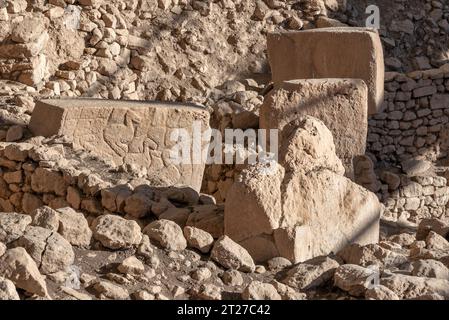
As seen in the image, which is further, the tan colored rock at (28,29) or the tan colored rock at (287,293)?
the tan colored rock at (28,29)

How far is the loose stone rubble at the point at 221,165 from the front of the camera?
439cm

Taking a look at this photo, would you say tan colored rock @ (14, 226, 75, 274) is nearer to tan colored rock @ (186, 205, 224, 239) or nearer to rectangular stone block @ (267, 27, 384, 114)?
tan colored rock @ (186, 205, 224, 239)

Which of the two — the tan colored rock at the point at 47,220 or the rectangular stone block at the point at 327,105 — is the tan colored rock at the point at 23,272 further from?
the rectangular stone block at the point at 327,105

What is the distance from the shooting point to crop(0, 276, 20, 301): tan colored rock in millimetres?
3648

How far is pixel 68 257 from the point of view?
427 cm

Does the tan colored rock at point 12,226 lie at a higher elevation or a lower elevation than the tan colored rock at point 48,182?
higher

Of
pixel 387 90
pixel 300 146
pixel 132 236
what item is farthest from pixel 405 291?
pixel 387 90

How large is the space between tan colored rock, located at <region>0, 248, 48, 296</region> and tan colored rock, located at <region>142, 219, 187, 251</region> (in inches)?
37.3

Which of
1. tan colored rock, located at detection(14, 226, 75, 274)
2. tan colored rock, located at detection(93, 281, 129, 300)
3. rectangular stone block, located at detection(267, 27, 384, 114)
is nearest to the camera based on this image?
tan colored rock, located at detection(93, 281, 129, 300)

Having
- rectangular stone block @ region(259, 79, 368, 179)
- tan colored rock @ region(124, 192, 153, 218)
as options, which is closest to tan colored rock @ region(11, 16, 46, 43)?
rectangular stone block @ region(259, 79, 368, 179)

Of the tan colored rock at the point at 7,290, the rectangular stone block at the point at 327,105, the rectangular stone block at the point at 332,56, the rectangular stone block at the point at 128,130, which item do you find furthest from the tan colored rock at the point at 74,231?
the rectangular stone block at the point at 332,56

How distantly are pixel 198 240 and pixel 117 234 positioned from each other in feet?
1.42

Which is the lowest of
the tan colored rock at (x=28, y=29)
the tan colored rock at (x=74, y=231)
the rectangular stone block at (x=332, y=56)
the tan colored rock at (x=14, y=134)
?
the tan colored rock at (x=74, y=231)

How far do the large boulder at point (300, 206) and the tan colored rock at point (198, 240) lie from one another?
42 centimetres
